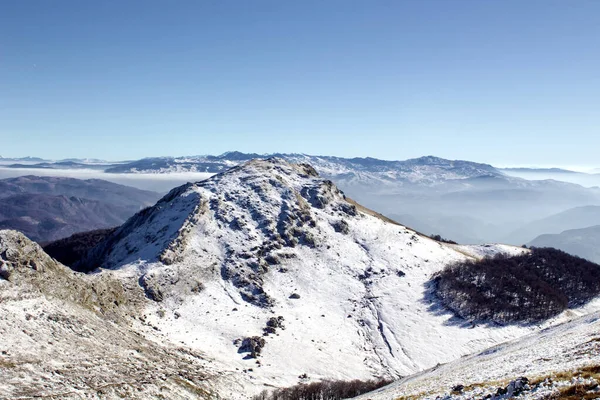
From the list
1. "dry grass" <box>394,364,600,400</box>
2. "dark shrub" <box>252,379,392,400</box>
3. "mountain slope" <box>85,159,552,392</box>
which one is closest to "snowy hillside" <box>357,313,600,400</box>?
"dry grass" <box>394,364,600,400</box>

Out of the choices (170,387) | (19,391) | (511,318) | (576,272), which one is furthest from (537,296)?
(19,391)

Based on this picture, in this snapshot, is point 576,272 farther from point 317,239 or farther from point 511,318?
point 317,239

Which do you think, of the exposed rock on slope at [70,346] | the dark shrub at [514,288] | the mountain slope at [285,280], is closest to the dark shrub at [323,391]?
the mountain slope at [285,280]

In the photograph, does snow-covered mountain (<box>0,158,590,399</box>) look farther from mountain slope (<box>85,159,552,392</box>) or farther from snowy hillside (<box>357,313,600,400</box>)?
snowy hillside (<box>357,313,600,400</box>)

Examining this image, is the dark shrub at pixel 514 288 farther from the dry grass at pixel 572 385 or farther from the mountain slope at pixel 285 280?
the dry grass at pixel 572 385

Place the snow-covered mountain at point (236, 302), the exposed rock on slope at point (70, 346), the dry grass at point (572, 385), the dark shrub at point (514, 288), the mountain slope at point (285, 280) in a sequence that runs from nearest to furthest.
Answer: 1. the dry grass at point (572, 385)
2. the exposed rock on slope at point (70, 346)
3. the snow-covered mountain at point (236, 302)
4. the mountain slope at point (285, 280)
5. the dark shrub at point (514, 288)

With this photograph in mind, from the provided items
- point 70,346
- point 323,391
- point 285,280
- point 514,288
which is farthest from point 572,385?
point 514,288

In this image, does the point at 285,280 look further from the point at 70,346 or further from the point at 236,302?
the point at 70,346
